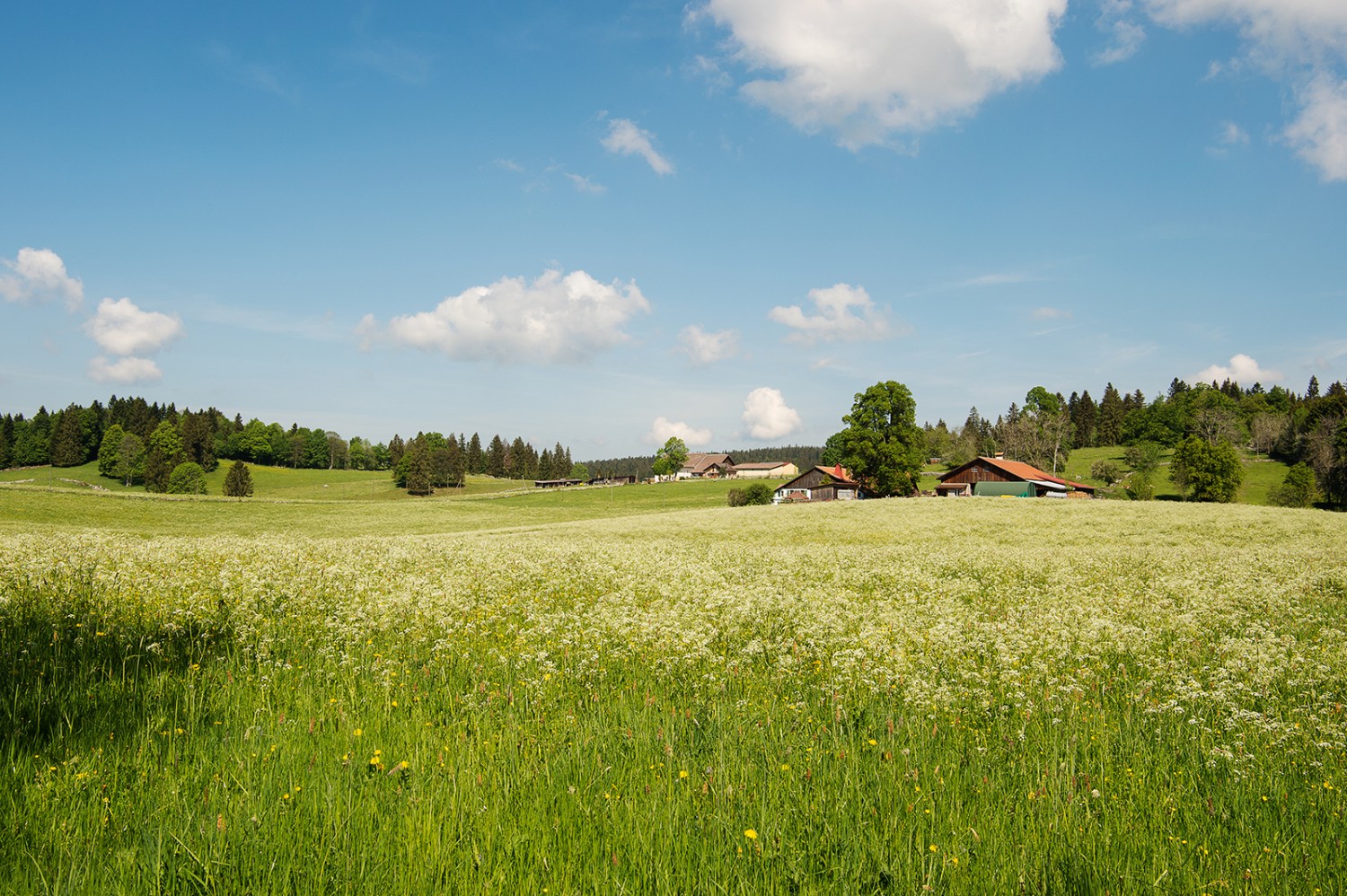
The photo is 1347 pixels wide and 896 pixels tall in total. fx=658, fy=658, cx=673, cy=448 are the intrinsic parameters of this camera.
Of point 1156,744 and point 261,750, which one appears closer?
point 261,750

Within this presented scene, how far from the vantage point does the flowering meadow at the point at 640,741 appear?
11.5 ft

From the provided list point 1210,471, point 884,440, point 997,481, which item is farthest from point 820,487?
point 1210,471

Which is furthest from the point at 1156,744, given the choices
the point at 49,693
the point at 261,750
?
the point at 49,693

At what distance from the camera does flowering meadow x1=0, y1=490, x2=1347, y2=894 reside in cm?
350

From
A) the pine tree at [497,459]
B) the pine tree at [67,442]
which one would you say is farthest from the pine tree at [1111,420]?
the pine tree at [67,442]

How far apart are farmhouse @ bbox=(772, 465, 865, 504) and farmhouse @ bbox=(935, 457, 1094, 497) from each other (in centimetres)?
1375

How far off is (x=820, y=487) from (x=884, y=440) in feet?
113

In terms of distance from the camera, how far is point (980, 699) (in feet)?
22.9

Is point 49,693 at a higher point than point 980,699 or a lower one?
higher

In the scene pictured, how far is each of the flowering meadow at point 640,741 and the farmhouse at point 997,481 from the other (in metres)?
75.1

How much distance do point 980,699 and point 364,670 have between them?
6516 millimetres

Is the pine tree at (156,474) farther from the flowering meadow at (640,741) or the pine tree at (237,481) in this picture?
the flowering meadow at (640,741)

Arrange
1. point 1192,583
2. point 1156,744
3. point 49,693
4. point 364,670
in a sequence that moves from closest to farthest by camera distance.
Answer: point 49,693 → point 1156,744 → point 364,670 → point 1192,583

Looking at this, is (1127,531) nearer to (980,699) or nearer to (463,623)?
(980,699)
